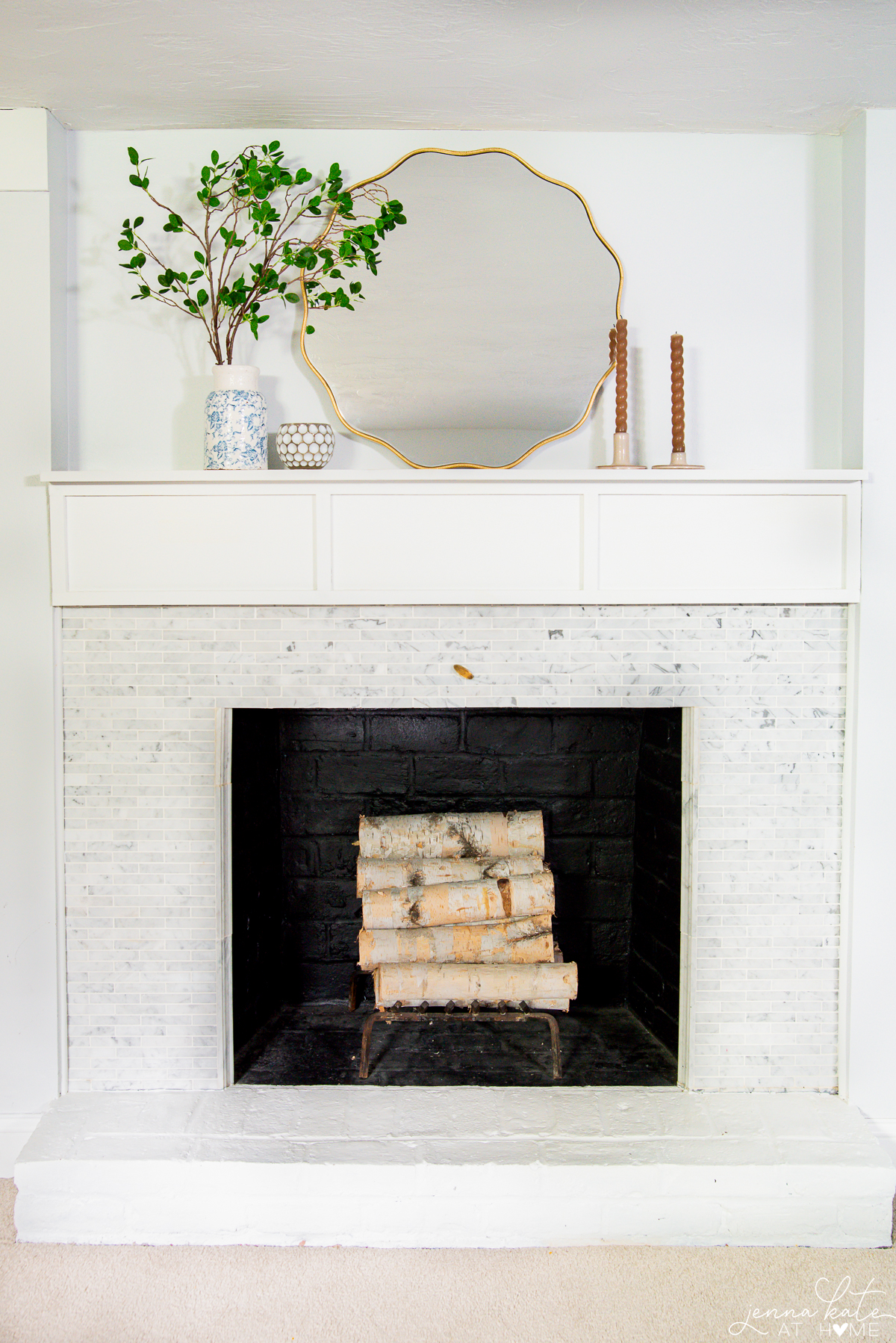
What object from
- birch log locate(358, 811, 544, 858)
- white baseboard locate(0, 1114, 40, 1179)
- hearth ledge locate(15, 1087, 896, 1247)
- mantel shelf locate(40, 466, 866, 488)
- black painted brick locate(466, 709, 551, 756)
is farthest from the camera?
black painted brick locate(466, 709, 551, 756)

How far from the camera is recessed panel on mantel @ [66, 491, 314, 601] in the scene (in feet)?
6.33

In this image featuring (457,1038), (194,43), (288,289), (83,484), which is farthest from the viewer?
(457,1038)

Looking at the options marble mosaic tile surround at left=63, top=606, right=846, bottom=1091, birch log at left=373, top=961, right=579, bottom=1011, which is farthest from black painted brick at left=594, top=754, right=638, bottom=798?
birch log at left=373, top=961, right=579, bottom=1011

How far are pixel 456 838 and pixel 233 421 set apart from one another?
1.17 meters

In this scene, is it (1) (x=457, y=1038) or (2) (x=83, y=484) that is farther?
(1) (x=457, y=1038)

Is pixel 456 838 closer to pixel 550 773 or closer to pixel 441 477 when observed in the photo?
pixel 550 773

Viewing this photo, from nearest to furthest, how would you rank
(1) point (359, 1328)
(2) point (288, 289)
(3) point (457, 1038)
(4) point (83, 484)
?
(1) point (359, 1328) < (4) point (83, 484) < (2) point (288, 289) < (3) point (457, 1038)

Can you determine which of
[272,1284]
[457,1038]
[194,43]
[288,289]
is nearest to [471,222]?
[288,289]

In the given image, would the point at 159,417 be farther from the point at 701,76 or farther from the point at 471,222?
the point at 701,76

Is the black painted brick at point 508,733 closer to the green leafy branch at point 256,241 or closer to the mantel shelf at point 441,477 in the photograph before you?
the mantel shelf at point 441,477

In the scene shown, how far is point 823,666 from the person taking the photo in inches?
79.0

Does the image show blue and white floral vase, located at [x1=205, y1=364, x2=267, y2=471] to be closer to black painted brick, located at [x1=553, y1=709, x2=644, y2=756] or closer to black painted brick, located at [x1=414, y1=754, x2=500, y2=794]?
black painted brick, located at [x1=414, y1=754, x2=500, y2=794]

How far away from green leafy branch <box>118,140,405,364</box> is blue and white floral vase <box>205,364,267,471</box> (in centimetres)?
7

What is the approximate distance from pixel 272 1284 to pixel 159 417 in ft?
6.25
